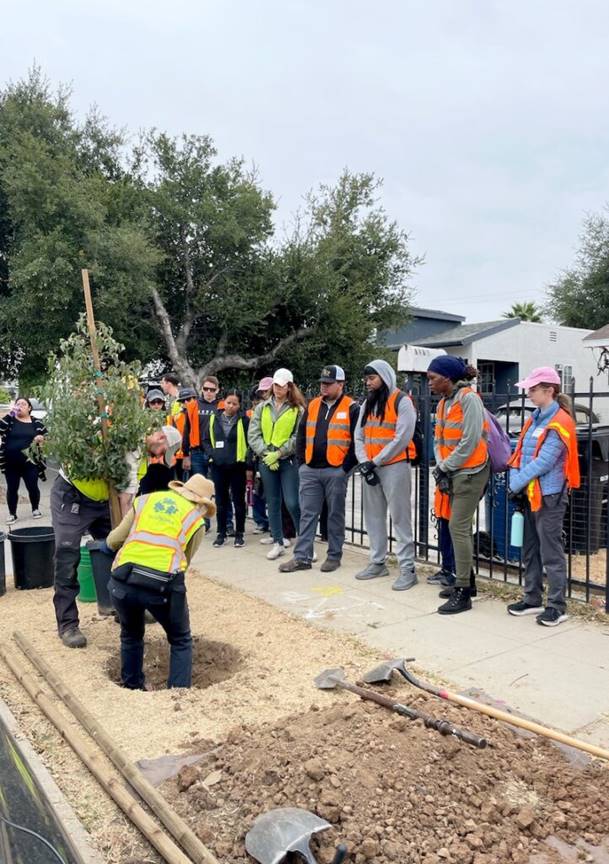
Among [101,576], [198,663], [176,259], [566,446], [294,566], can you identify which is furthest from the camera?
[176,259]

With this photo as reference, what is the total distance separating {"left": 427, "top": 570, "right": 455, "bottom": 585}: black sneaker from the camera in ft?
21.4

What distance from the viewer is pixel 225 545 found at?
8.73m

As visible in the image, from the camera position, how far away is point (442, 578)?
261 inches

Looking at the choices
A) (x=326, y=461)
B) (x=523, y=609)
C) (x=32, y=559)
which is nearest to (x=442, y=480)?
(x=523, y=609)

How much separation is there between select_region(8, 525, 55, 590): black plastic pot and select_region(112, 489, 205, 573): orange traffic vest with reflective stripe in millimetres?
2831

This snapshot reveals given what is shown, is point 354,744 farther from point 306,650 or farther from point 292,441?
point 292,441

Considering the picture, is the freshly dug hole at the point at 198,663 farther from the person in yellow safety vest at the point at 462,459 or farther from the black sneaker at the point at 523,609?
the black sneaker at the point at 523,609

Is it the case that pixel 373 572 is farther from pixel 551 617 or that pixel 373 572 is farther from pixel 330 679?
pixel 330 679

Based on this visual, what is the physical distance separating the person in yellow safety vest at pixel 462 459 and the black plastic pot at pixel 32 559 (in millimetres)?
3726

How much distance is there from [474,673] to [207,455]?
4.81 m

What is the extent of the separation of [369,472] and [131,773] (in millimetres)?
3845

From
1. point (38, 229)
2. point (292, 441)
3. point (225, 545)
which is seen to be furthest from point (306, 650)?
point (38, 229)

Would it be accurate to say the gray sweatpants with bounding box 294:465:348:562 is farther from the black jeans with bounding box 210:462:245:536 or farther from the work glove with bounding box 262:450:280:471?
the black jeans with bounding box 210:462:245:536

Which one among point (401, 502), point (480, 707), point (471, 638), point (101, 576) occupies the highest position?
point (401, 502)
